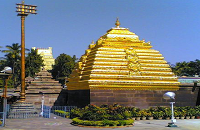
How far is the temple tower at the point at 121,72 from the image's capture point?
22.3m

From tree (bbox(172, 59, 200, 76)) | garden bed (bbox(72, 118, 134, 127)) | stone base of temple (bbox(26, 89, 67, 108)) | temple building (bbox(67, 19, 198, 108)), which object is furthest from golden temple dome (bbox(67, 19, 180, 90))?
tree (bbox(172, 59, 200, 76))

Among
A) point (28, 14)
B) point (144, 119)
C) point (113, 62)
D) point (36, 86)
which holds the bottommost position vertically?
point (144, 119)

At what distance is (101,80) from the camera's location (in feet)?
72.8

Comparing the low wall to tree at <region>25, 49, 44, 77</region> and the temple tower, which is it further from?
tree at <region>25, 49, 44, 77</region>

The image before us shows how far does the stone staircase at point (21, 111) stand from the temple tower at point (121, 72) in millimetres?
4108

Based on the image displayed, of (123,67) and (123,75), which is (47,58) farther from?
(123,75)

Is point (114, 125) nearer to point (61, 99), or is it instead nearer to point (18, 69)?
point (61, 99)

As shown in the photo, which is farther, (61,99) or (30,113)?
(61,99)

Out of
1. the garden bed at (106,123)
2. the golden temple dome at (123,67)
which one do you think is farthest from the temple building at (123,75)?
the garden bed at (106,123)

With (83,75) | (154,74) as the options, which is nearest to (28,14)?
(83,75)

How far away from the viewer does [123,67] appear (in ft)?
75.9

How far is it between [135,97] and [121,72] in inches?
89.1

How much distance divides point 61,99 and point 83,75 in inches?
341

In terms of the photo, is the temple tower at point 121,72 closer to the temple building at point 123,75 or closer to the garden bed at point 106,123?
the temple building at point 123,75
